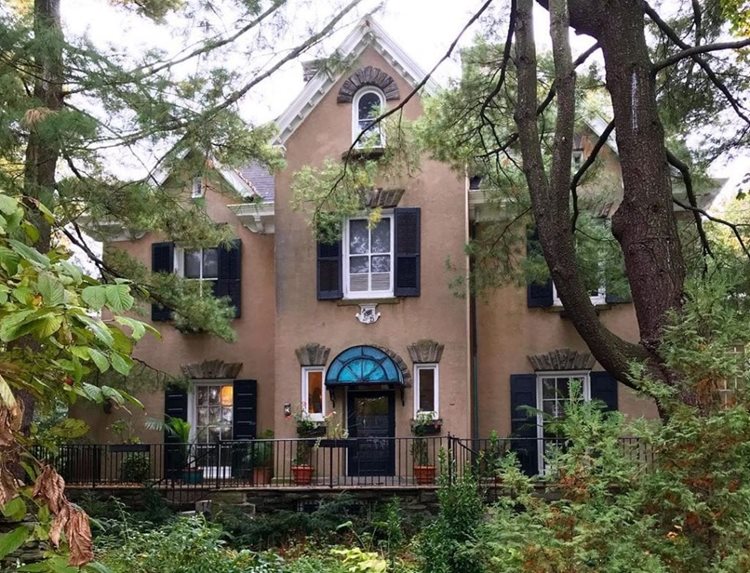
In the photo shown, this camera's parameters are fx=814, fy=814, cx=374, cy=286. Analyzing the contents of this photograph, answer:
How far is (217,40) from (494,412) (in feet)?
30.1

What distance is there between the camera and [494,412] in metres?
15.8

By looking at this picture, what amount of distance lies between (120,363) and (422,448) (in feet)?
41.2

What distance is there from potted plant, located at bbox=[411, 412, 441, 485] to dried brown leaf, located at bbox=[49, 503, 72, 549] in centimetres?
1236

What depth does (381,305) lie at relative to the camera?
15383 mm

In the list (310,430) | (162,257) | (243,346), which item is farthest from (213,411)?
(162,257)

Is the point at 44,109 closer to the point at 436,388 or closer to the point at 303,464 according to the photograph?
the point at 303,464

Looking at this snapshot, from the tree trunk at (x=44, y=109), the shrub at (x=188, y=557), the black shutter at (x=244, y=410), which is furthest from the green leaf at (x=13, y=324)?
the black shutter at (x=244, y=410)

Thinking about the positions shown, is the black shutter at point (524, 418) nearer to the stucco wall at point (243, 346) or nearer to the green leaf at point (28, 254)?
the stucco wall at point (243, 346)

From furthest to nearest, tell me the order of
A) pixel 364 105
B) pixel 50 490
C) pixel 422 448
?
pixel 364 105 < pixel 422 448 < pixel 50 490

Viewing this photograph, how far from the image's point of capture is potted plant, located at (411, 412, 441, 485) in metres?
14.0

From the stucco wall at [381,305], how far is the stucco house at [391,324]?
0.07ft

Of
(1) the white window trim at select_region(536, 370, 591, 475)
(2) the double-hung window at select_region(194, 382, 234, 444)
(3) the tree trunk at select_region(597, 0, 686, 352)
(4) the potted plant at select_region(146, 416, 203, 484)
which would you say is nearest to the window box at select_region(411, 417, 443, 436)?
(1) the white window trim at select_region(536, 370, 591, 475)

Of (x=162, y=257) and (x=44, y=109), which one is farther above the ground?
(x=44, y=109)

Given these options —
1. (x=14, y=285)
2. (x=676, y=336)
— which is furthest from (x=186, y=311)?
(x=14, y=285)
